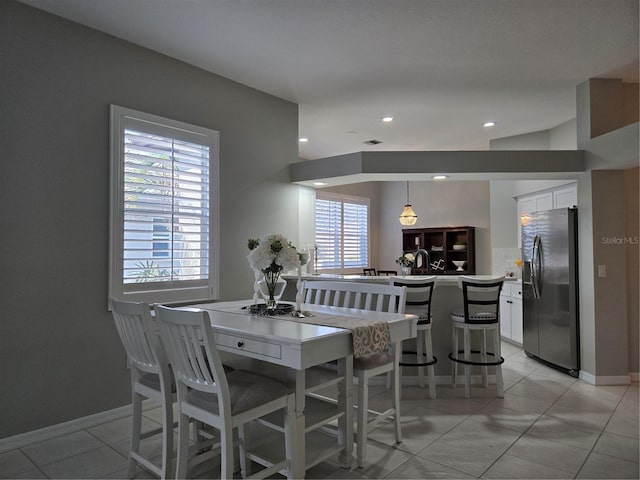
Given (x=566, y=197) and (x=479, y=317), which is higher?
(x=566, y=197)

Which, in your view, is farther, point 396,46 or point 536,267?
point 536,267

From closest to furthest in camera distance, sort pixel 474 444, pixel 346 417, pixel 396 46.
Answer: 1. pixel 346 417
2. pixel 474 444
3. pixel 396 46

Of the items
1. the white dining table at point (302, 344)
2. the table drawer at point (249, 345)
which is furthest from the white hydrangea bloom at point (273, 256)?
the table drawer at point (249, 345)

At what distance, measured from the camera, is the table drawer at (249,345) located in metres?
2.10

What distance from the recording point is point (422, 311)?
12.6 ft

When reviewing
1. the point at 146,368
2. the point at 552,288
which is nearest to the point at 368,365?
the point at 146,368

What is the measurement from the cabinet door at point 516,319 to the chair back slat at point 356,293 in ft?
8.59

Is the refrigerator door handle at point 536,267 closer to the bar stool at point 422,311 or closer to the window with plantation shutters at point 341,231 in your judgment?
the bar stool at point 422,311

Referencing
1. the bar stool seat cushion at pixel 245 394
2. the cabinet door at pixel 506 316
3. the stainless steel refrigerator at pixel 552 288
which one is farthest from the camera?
the cabinet door at pixel 506 316

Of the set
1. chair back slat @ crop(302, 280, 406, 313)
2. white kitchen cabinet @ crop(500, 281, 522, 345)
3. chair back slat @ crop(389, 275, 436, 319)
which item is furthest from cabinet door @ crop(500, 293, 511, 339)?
chair back slat @ crop(302, 280, 406, 313)

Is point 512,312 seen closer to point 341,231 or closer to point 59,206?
point 341,231

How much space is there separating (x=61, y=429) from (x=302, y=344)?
2248 millimetres

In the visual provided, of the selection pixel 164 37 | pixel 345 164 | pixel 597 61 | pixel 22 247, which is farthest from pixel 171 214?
pixel 597 61

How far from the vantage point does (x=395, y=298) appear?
305 cm
